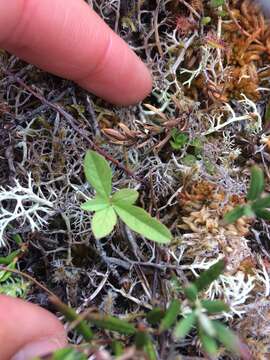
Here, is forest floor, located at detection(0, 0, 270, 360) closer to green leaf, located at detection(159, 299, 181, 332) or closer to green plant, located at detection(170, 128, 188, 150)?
green plant, located at detection(170, 128, 188, 150)

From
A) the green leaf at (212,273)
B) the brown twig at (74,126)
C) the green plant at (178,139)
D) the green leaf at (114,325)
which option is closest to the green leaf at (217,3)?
the green plant at (178,139)

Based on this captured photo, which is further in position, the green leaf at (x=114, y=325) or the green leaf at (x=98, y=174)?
the green leaf at (x=98, y=174)

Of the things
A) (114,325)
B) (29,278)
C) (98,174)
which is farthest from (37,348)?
(98,174)

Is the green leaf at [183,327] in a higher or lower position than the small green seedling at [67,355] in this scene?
higher

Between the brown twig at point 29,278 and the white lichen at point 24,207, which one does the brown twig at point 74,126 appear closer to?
the white lichen at point 24,207

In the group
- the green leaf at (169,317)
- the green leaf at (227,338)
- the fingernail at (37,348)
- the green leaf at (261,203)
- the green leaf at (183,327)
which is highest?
the green leaf at (261,203)

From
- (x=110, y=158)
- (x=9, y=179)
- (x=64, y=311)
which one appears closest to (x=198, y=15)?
(x=110, y=158)

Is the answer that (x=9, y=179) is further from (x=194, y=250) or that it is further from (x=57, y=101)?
(x=194, y=250)
